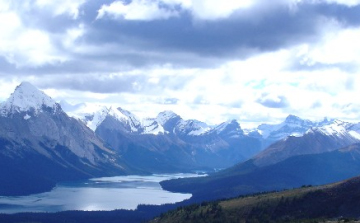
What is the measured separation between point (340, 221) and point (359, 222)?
8976mm

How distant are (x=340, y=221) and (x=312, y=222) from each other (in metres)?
17.6

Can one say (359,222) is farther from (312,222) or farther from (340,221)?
(312,222)

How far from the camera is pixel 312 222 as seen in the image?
19012cm

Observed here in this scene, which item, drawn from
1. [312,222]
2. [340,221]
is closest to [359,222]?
[340,221]

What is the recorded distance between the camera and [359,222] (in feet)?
541

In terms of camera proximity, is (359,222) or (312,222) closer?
(359,222)

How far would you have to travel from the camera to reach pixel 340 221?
173375mm

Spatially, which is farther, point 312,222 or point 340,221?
point 312,222

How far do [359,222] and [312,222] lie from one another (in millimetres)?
26585
